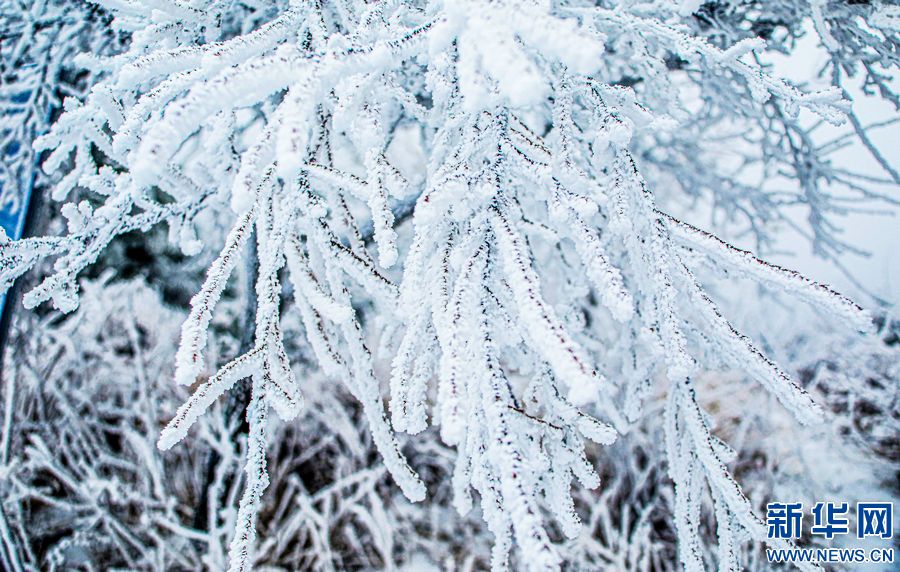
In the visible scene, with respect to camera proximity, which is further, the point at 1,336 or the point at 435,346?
the point at 1,336

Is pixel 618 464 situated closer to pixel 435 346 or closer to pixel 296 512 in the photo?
pixel 296 512

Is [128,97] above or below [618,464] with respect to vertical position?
above

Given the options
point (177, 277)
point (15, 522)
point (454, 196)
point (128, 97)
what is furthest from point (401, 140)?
point (454, 196)

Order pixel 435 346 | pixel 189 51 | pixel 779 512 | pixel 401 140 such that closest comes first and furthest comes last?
pixel 189 51 < pixel 435 346 < pixel 779 512 < pixel 401 140

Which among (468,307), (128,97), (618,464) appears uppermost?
(128,97)

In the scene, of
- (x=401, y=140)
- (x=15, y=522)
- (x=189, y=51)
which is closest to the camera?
(x=189, y=51)

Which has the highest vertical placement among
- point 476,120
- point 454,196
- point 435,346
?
point 476,120

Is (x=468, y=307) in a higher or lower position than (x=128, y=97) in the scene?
lower

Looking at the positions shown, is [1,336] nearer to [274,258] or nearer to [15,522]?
[15,522]

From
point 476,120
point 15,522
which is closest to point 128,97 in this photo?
point 476,120
